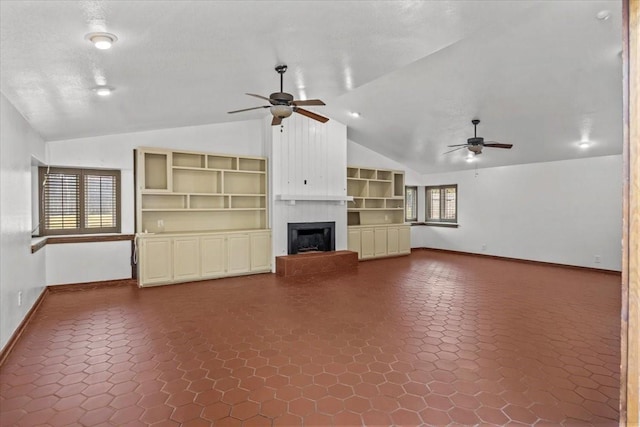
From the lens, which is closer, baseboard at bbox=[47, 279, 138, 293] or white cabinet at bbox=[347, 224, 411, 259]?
baseboard at bbox=[47, 279, 138, 293]

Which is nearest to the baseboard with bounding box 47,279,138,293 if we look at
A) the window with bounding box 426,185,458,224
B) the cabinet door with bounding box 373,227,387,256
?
the cabinet door with bounding box 373,227,387,256

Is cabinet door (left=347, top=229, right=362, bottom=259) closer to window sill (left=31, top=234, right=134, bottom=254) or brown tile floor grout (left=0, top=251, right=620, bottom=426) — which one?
brown tile floor grout (left=0, top=251, right=620, bottom=426)

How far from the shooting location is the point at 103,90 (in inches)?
141

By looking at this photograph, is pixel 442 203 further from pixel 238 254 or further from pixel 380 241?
pixel 238 254

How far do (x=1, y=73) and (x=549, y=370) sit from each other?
198 inches

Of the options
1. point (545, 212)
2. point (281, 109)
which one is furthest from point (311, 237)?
point (545, 212)

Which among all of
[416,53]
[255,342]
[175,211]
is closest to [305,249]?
[175,211]

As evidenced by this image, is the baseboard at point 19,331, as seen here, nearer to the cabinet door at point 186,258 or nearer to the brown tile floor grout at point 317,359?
the brown tile floor grout at point 317,359

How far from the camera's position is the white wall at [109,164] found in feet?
18.2

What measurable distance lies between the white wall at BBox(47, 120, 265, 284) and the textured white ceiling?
1.05ft

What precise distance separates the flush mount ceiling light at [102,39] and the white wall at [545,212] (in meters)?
8.32

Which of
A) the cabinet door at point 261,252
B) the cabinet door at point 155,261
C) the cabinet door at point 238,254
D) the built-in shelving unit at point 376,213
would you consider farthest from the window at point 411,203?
the cabinet door at point 155,261

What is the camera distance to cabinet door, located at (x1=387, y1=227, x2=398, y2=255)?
9.02 meters

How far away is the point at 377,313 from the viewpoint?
4.30 metres
